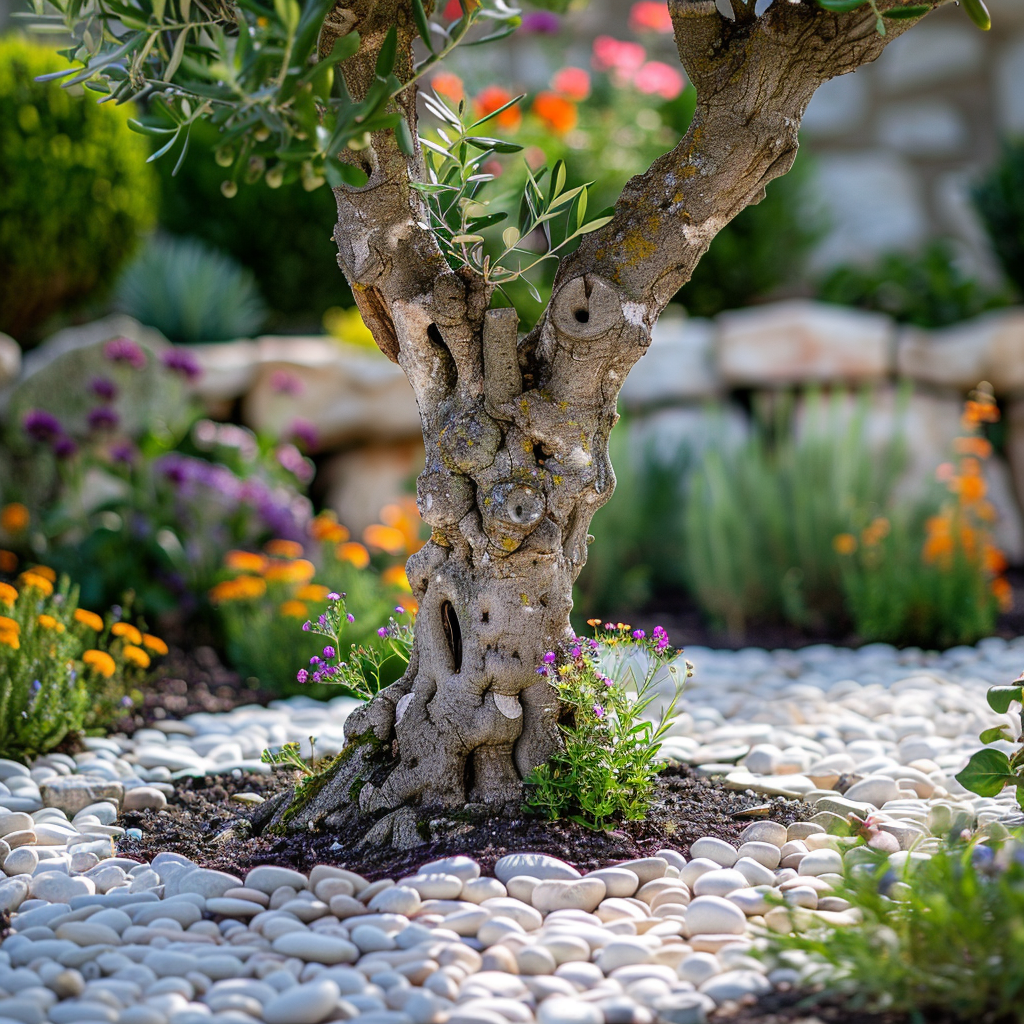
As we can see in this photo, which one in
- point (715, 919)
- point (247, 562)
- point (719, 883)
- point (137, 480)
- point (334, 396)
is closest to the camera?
point (715, 919)

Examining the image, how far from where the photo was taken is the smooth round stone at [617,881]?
1932 mm

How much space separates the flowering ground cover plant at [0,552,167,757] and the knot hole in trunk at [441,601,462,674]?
1181mm

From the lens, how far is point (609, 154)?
21.9 feet

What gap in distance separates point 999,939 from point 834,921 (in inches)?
12.8

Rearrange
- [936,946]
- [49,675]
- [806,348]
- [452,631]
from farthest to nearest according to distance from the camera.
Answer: [806,348], [49,675], [452,631], [936,946]

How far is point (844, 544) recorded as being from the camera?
4.22 meters

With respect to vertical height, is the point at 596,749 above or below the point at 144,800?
above

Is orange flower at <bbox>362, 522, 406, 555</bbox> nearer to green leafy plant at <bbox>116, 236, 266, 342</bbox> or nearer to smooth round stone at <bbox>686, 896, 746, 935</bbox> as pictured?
green leafy plant at <bbox>116, 236, 266, 342</bbox>

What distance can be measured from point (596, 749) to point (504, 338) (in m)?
0.82

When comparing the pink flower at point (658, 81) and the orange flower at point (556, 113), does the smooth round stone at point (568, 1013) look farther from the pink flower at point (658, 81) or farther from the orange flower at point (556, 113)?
the pink flower at point (658, 81)

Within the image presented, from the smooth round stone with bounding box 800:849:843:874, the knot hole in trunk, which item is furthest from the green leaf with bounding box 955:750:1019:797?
Result: the knot hole in trunk

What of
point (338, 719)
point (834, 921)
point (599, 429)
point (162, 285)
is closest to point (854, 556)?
point (338, 719)

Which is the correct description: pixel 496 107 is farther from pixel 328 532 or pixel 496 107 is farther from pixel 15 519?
pixel 15 519

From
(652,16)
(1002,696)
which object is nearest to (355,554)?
(1002,696)
